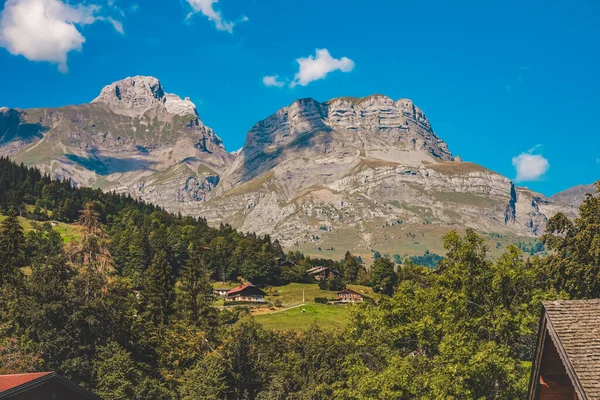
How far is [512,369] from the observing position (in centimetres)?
2409

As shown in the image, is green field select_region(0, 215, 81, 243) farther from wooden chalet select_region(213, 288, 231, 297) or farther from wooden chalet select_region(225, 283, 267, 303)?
wooden chalet select_region(225, 283, 267, 303)

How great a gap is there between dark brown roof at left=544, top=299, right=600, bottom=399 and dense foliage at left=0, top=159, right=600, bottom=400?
1267 cm

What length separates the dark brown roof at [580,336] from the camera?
923cm

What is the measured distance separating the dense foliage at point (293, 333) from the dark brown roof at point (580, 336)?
12.7 meters

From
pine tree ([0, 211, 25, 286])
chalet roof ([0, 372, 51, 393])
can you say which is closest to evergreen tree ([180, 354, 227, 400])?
chalet roof ([0, 372, 51, 393])

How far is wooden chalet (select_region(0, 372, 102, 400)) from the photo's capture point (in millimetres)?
21891

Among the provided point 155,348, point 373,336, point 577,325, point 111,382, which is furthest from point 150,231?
point 577,325

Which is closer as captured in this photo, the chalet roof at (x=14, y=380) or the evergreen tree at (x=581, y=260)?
the chalet roof at (x=14, y=380)

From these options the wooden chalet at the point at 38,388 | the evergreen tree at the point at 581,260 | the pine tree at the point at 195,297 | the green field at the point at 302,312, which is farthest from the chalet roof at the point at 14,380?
the green field at the point at 302,312

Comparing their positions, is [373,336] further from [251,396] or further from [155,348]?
[155,348]

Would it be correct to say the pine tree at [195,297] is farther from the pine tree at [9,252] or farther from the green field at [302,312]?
the green field at [302,312]

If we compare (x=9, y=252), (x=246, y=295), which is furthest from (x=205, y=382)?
(x=246, y=295)

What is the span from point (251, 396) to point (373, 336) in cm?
2437

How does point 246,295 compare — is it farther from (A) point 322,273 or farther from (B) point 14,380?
(B) point 14,380
